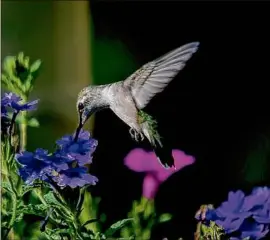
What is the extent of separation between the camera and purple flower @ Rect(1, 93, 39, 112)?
145 cm

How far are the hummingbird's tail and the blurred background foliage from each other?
0.03 metres

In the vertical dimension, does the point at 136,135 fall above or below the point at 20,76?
below

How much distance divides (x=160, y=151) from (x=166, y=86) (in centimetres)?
13

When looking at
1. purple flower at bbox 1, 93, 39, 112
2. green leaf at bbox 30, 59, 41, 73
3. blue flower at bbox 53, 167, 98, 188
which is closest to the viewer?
blue flower at bbox 53, 167, 98, 188

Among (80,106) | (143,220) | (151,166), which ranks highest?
(80,106)

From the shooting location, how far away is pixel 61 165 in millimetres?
1350

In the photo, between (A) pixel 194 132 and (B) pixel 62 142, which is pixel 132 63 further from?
(B) pixel 62 142

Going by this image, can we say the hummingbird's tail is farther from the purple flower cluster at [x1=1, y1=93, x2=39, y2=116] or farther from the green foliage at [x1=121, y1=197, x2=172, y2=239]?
the purple flower cluster at [x1=1, y1=93, x2=39, y2=116]

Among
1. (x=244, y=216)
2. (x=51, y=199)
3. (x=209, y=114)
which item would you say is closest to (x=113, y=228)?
(x=51, y=199)

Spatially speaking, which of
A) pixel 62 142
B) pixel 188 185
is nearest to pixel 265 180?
pixel 188 185

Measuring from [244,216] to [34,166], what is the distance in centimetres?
37

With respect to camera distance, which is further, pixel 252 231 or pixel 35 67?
pixel 35 67

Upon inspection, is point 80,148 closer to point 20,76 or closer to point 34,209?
point 34,209

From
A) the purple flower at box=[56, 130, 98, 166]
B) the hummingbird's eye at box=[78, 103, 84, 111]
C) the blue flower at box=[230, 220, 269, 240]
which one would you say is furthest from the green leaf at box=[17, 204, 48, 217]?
the blue flower at box=[230, 220, 269, 240]
